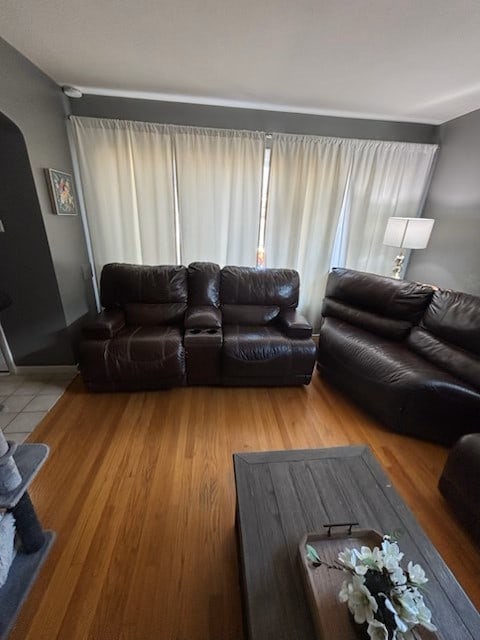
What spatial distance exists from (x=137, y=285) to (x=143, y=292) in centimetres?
9

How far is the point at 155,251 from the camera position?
289cm

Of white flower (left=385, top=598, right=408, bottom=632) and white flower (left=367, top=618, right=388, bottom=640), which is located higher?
white flower (left=385, top=598, right=408, bottom=632)

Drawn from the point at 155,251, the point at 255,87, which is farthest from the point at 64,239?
the point at 255,87

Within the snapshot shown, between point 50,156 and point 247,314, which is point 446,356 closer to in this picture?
point 247,314

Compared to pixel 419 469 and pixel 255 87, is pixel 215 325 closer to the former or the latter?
pixel 419 469

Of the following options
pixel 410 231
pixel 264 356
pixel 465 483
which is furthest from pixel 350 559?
pixel 410 231

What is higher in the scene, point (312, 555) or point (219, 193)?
point (219, 193)

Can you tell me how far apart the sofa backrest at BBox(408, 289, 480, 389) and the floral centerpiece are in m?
1.59

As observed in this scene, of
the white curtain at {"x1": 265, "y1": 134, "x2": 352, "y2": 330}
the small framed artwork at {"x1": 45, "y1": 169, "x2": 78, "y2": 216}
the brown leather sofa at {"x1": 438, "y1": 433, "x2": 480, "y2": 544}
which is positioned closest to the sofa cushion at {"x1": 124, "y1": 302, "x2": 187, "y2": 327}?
the small framed artwork at {"x1": 45, "y1": 169, "x2": 78, "y2": 216}

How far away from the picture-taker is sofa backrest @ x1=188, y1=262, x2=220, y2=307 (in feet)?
8.68

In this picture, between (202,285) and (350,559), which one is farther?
(202,285)

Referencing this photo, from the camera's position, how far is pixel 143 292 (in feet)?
8.43

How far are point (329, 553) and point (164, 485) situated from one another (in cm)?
99

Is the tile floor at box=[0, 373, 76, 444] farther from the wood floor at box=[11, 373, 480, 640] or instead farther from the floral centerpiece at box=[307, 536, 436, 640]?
the floral centerpiece at box=[307, 536, 436, 640]
